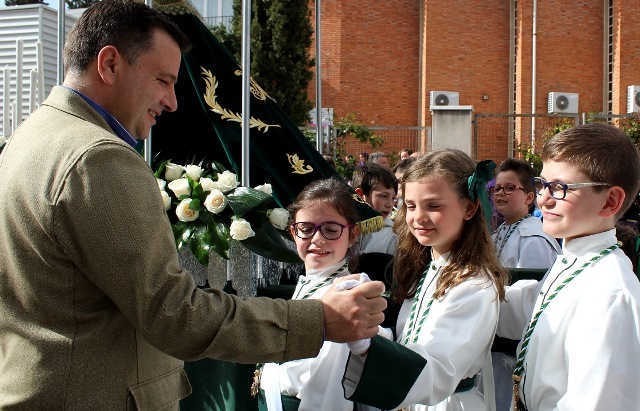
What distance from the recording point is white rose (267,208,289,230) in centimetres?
305

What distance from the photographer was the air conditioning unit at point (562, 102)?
1708cm

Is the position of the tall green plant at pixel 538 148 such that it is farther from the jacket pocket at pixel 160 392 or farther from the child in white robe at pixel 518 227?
the jacket pocket at pixel 160 392

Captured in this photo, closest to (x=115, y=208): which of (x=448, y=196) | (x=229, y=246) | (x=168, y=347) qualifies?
(x=168, y=347)

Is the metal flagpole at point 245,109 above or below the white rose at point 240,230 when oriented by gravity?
above

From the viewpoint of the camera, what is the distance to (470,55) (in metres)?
17.8

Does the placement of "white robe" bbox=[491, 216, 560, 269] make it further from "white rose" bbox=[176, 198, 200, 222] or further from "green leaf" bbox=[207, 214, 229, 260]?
"white rose" bbox=[176, 198, 200, 222]

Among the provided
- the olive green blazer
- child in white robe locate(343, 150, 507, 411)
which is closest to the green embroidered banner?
child in white robe locate(343, 150, 507, 411)

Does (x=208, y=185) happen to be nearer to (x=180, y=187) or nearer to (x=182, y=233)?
(x=180, y=187)

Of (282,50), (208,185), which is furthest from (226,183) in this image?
(282,50)

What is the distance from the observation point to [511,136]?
16375 millimetres

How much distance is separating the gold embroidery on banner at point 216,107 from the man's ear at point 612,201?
1.74 metres

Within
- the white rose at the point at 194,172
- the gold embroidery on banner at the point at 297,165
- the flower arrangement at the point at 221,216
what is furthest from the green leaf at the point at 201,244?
the gold embroidery on banner at the point at 297,165

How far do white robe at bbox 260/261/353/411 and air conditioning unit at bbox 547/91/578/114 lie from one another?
15923mm

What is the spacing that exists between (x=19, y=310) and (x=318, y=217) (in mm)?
1339
